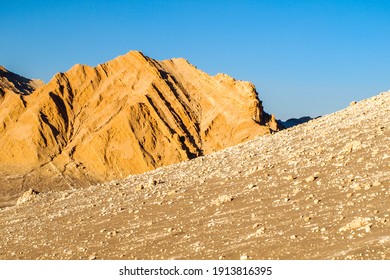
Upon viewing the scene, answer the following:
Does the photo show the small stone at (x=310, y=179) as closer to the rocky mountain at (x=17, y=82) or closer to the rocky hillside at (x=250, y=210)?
the rocky hillside at (x=250, y=210)

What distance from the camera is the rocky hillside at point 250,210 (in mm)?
11547

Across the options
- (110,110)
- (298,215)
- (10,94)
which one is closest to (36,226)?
(298,215)

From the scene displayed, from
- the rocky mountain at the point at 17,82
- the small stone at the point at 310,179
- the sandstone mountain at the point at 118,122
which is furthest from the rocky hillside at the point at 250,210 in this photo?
the rocky mountain at the point at 17,82

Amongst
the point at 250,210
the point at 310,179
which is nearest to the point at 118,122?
the point at 310,179

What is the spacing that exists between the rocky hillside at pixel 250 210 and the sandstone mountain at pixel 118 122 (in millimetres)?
23982

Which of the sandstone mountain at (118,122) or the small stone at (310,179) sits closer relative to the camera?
the small stone at (310,179)

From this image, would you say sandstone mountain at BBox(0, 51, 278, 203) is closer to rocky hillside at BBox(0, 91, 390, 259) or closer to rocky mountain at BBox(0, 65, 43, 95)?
rocky hillside at BBox(0, 91, 390, 259)

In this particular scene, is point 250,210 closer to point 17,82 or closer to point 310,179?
point 310,179

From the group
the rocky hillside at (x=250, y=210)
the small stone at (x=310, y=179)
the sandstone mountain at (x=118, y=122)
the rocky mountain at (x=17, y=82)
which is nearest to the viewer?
the rocky hillside at (x=250, y=210)

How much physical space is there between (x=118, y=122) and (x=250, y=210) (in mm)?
35982

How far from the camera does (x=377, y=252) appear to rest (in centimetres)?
989

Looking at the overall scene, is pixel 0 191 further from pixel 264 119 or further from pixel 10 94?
pixel 264 119

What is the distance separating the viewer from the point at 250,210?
14.2m

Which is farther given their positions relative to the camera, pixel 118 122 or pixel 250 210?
pixel 118 122
